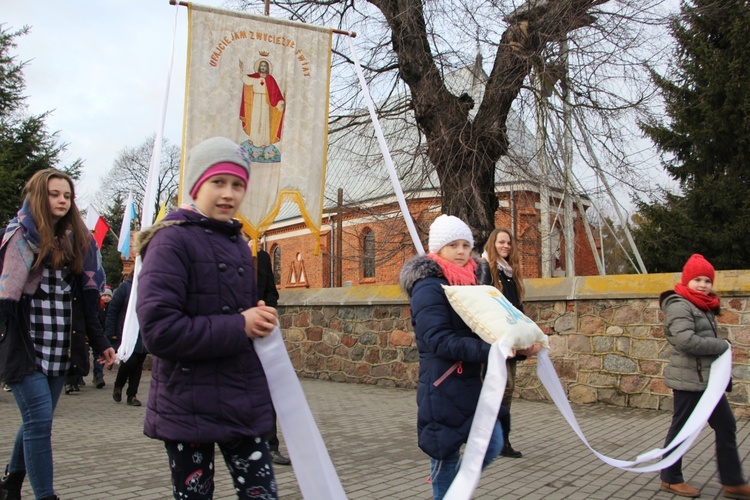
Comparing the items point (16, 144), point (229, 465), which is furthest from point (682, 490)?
point (16, 144)

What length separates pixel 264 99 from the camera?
22.6 ft

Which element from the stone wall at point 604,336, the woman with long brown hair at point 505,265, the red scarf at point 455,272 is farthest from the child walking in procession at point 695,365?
the stone wall at point 604,336

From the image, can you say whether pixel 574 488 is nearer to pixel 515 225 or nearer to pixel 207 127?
pixel 207 127

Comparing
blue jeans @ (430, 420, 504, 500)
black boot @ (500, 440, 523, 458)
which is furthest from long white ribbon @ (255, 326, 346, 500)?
black boot @ (500, 440, 523, 458)

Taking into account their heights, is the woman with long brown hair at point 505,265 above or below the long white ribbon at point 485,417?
above

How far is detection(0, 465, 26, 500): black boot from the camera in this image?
353cm

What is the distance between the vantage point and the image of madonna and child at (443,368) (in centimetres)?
286

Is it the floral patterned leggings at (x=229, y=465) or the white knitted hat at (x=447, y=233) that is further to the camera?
the white knitted hat at (x=447, y=233)

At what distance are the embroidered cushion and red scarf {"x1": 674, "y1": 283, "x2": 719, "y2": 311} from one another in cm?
208

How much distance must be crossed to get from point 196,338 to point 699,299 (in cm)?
366

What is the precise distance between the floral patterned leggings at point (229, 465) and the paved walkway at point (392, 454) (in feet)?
7.13

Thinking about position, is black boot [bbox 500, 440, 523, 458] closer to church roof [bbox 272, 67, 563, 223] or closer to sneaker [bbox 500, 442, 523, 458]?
sneaker [bbox 500, 442, 523, 458]

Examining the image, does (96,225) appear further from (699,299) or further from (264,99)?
(699,299)

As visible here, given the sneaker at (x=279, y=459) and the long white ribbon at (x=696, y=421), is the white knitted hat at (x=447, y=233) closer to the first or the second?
the long white ribbon at (x=696, y=421)
